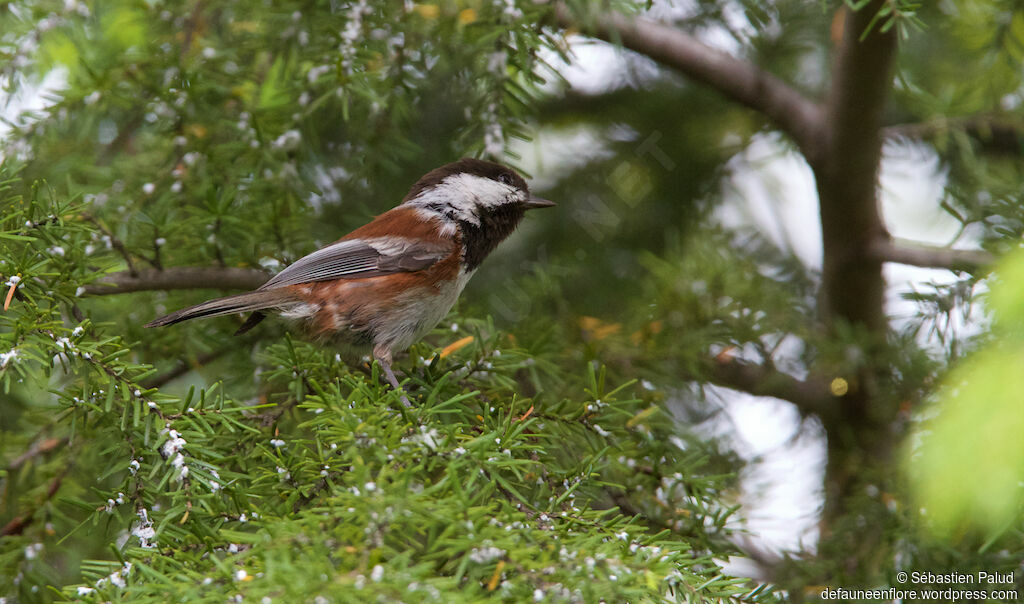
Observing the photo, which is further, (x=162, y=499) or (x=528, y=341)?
(x=528, y=341)

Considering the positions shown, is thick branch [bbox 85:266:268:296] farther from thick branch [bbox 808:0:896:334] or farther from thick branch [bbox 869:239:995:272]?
thick branch [bbox 869:239:995:272]

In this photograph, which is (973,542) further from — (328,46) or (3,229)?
(3,229)

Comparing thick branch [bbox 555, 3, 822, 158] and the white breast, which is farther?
thick branch [bbox 555, 3, 822, 158]

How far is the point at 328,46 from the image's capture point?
2.04 meters

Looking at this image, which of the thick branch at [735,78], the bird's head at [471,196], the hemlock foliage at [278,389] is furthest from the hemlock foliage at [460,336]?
the thick branch at [735,78]

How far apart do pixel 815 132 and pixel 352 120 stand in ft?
5.05

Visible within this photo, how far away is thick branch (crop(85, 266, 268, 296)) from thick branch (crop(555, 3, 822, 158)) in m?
1.46

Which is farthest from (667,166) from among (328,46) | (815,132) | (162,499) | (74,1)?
(162,499)

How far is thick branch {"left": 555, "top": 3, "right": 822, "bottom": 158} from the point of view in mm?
2604

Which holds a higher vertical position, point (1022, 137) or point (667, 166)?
point (1022, 137)

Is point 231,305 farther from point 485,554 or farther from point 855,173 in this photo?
point 855,173

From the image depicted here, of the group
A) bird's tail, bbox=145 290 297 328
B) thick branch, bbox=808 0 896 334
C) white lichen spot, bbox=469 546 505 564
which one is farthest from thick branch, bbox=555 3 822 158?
white lichen spot, bbox=469 546 505 564

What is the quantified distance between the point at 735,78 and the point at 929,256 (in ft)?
2.93

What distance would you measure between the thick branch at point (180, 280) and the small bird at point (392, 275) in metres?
0.11
